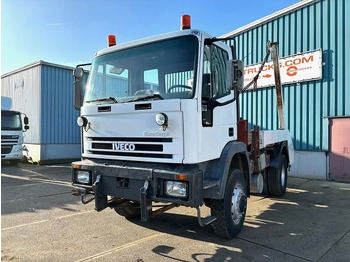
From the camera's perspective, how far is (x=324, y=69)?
9211 mm

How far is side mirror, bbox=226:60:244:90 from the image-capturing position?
3694 mm

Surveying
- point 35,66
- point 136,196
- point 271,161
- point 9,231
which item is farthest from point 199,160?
point 35,66

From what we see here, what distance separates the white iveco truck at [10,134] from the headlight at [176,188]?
37.0ft

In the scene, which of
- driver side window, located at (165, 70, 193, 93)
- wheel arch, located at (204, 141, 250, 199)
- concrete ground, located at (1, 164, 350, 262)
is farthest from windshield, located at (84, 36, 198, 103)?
concrete ground, located at (1, 164, 350, 262)

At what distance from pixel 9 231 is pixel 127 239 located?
6.10 feet

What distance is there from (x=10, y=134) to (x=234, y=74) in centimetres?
1173

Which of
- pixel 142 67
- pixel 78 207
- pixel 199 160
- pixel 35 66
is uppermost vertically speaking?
pixel 35 66

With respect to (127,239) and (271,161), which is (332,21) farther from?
(127,239)

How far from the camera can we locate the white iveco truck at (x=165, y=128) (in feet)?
11.3

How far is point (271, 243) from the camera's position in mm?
3992

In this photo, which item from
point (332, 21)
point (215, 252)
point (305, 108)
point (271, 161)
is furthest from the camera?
point (305, 108)

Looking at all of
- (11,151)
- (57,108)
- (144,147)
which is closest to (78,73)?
(144,147)

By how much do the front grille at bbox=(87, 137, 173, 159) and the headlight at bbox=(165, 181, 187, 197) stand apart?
0.32m

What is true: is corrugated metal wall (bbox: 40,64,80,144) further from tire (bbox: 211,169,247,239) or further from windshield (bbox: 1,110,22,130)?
tire (bbox: 211,169,247,239)
